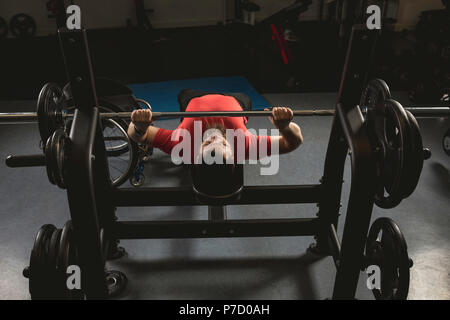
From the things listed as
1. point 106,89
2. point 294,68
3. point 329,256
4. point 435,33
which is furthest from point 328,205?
A: point 435,33

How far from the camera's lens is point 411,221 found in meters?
2.06

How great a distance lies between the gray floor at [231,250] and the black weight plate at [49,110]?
28.2 inches

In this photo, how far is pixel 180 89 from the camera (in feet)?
13.6

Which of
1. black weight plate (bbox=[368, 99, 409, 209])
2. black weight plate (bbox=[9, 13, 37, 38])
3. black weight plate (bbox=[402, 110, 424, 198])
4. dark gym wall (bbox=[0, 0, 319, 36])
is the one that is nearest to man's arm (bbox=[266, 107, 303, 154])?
black weight plate (bbox=[368, 99, 409, 209])

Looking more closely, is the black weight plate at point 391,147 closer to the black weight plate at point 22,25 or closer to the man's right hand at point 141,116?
the man's right hand at point 141,116

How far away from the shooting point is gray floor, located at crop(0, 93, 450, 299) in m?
1.65

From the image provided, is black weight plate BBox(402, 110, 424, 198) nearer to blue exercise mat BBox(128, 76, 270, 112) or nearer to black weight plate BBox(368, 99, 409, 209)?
black weight plate BBox(368, 99, 409, 209)

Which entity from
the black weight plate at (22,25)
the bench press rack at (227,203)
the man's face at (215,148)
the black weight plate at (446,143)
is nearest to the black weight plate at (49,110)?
the bench press rack at (227,203)

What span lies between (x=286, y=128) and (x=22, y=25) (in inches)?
247

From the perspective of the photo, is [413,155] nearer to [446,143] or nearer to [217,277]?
[217,277]

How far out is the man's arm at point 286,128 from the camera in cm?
139

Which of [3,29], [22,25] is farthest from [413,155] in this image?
[3,29]

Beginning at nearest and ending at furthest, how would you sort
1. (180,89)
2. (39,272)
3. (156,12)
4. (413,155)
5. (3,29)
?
(413,155), (39,272), (180,89), (3,29), (156,12)

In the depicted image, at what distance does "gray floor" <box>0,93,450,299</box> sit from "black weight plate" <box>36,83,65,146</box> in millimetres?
717
